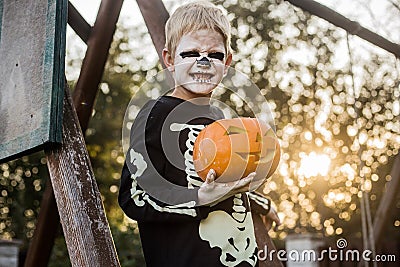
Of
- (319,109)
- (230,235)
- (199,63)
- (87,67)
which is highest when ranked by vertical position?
(199,63)

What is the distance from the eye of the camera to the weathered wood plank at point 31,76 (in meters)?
1.17

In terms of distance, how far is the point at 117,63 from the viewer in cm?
613

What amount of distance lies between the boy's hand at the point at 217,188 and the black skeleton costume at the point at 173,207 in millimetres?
23

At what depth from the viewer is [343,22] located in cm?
194

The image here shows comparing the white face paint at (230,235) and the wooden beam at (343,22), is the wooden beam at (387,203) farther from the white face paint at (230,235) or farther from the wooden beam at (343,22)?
the white face paint at (230,235)

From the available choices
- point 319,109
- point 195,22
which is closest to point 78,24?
point 195,22

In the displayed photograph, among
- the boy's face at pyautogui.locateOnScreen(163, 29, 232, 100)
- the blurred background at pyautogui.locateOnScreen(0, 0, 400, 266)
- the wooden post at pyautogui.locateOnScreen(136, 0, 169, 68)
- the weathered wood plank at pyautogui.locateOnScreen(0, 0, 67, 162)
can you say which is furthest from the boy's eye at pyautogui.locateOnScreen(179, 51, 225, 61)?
the blurred background at pyautogui.locateOnScreen(0, 0, 400, 266)

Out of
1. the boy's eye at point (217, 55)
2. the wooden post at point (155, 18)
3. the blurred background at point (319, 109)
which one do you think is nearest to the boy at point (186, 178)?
the boy's eye at point (217, 55)

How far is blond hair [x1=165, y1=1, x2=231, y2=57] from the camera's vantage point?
1.20 m

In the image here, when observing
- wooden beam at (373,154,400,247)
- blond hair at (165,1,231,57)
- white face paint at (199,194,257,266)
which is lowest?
wooden beam at (373,154,400,247)

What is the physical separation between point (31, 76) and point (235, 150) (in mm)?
433

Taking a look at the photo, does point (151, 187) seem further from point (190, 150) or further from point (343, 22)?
point (343, 22)

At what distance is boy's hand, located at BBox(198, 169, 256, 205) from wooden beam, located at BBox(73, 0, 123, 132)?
2.95 feet

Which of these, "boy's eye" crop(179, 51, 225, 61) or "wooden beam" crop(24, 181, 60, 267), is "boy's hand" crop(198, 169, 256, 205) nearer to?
"boy's eye" crop(179, 51, 225, 61)
